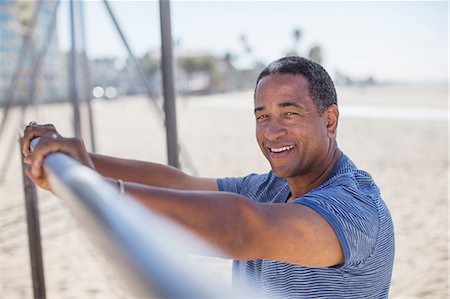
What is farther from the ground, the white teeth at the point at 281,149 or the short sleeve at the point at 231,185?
the white teeth at the point at 281,149

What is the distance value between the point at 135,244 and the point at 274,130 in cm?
113

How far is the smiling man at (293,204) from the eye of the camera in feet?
3.34

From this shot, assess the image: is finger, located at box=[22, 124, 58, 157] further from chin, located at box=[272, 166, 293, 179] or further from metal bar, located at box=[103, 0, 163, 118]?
metal bar, located at box=[103, 0, 163, 118]

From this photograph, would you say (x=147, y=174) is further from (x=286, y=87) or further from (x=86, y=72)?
(x=86, y=72)

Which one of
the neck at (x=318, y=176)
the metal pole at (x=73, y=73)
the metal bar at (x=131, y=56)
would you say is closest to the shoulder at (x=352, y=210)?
the neck at (x=318, y=176)

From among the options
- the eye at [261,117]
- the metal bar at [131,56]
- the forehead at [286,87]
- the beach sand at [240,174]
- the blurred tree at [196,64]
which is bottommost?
the beach sand at [240,174]

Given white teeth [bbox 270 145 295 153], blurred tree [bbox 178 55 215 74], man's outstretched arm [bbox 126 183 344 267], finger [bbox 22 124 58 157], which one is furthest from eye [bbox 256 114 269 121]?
blurred tree [bbox 178 55 215 74]

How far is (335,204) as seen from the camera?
124cm

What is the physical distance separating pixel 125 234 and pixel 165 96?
7.54 ft

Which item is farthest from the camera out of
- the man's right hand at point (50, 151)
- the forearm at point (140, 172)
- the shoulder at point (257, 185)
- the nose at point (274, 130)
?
the forearm at point (140, 172)

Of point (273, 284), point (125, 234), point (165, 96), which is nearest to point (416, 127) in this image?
point (165, 96)

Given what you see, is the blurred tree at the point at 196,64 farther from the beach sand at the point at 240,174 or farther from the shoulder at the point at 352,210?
the shoulder at the point at 352,210

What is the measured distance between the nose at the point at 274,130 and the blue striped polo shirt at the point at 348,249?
7.8 inches

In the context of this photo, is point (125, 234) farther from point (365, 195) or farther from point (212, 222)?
point (365, 195)
